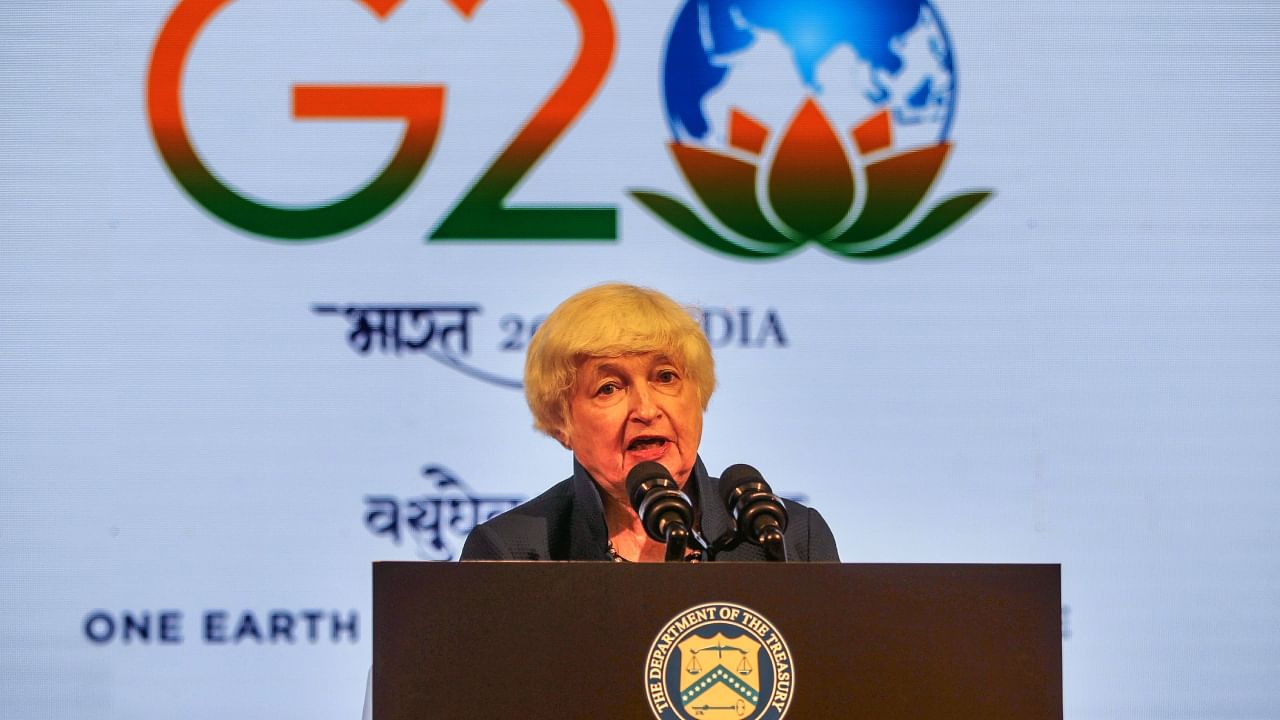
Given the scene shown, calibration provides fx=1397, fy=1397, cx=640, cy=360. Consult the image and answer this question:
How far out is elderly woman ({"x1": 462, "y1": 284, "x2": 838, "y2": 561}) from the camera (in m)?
2.11

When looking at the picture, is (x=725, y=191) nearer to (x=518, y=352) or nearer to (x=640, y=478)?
(x=518, y=352)

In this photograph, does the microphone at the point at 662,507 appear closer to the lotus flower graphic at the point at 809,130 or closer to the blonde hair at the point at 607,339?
the blonde hair at the point at 607,339

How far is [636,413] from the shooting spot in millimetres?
2104

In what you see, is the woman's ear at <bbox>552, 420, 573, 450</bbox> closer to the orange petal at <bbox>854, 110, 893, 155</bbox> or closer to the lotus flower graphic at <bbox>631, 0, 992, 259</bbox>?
the lotus flower graphic at <bbox>631, 0, 992, 259</bbox>

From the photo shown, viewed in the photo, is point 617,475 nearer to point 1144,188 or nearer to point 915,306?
point 915,306

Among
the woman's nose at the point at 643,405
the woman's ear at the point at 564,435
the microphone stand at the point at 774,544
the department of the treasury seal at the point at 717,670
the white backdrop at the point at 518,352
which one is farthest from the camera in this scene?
the white backdrop at the point at 518,352

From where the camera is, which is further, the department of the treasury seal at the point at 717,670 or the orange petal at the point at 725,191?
the orange petal at the point at 725,191

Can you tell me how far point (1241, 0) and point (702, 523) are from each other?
7.47 feet

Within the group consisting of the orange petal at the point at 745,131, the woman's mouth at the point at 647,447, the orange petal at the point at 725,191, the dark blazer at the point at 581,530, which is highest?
the orange petal at the point at 745,131

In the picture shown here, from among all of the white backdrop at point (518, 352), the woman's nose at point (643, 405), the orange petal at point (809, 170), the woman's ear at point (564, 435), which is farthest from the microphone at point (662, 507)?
the orange petal at point (809, 170)

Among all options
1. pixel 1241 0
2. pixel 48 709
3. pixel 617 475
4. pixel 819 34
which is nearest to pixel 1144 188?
pixel 1241 0

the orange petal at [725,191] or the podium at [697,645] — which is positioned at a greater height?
the orange petal at [725,191]

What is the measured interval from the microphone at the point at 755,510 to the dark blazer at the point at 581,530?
455mm

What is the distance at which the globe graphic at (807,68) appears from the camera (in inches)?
135
